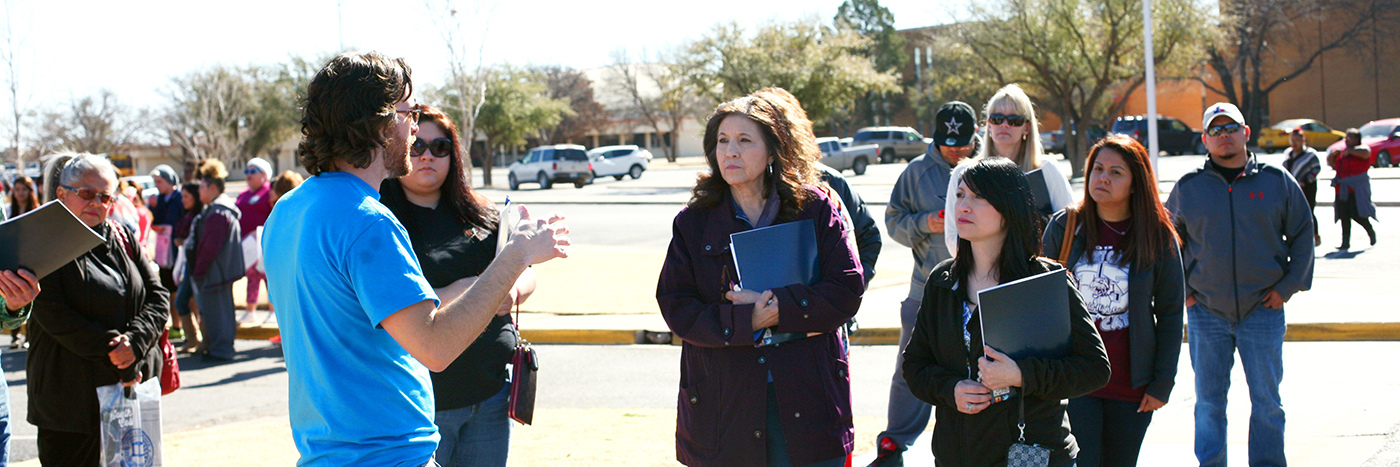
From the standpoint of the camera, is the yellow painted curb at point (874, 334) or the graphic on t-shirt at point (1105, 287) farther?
the yellow painted curb at point (874, 334)

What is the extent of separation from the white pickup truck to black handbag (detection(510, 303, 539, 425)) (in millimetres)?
34786

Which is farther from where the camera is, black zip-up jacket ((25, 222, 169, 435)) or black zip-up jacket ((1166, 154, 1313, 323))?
black zip-up jacket ((1166, 154, 1313, 323))

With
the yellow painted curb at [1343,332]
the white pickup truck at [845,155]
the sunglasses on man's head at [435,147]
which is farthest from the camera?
the white pickup truck at [845,155]

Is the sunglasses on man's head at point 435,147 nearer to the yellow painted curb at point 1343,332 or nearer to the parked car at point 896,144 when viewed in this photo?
the yellow painted curb at point 1343,332

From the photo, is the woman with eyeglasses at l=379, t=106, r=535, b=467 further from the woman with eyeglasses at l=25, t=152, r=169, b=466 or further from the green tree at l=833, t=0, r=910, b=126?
the green tree at l=833, t=0, r=910, b=126

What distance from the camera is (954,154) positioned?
16.6ft

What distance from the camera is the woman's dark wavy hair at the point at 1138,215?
380 cm

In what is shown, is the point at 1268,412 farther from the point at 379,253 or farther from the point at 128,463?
the point at 128,463

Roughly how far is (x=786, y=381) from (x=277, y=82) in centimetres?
6714

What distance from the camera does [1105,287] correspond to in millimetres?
3811

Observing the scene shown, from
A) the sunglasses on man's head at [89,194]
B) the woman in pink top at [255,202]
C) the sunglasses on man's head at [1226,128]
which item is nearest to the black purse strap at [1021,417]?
the sunglasses on man's head at [1226,128]

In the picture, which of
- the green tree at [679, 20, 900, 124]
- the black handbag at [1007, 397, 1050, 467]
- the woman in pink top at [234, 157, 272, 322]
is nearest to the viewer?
the black handbag at [1007, 397, 1050, 467]

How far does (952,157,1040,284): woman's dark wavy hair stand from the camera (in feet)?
10.3

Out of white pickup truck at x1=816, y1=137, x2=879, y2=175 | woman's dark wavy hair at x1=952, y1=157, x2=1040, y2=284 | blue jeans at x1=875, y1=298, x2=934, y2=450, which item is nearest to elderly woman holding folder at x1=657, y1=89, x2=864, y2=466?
woman's dark wavy hair at x1=952, y1=157, x2=1040, y2=284
